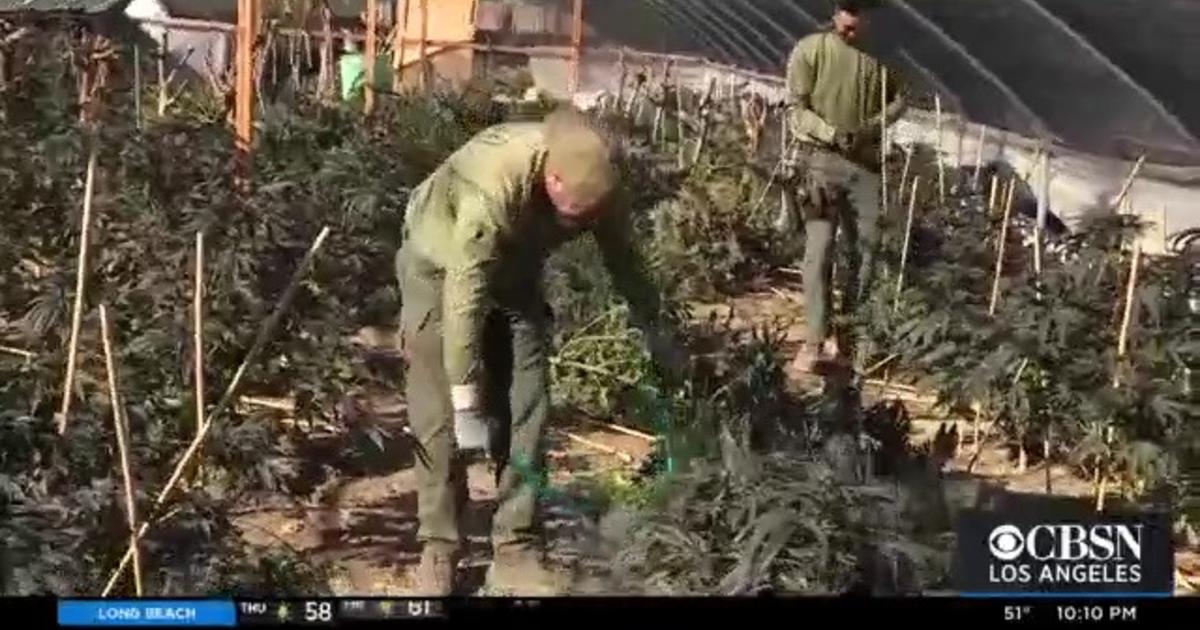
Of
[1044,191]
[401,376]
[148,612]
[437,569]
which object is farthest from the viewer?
[1044,191]

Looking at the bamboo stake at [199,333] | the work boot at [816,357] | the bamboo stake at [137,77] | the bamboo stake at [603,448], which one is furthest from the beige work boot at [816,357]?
the bamboo stake at [137,77]

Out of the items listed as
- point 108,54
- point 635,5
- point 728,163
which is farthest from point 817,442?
point 108,54

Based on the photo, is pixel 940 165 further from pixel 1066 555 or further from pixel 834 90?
pixel 1066 555

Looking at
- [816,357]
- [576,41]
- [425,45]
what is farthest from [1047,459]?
[425,45]

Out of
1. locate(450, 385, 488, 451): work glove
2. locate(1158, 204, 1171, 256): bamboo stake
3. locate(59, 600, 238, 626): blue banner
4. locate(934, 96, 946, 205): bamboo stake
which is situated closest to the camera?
locate(59, 600, 238, 626): blue banner

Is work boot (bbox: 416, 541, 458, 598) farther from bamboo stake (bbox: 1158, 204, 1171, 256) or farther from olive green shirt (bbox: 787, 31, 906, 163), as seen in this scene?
bamboo stake (bbox: 1158, 204, 1171, 256)

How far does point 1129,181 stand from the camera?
93.6 inches

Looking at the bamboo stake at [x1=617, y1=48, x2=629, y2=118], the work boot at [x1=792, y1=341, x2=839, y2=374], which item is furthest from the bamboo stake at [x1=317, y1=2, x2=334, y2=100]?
the work boot at [x1=792, y1=341, x2=839, y2=374]

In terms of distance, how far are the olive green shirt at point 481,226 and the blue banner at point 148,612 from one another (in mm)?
368

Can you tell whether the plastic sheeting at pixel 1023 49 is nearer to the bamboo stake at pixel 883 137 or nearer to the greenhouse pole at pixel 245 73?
the bamboo stake at pixel 883 137

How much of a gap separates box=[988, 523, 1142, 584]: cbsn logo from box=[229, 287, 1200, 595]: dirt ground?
75 mm

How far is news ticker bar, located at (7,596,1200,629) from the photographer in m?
2.13

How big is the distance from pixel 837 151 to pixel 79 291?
94cm

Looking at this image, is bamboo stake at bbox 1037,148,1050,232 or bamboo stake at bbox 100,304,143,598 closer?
bamboo stake at bbox 100,304,143,598
